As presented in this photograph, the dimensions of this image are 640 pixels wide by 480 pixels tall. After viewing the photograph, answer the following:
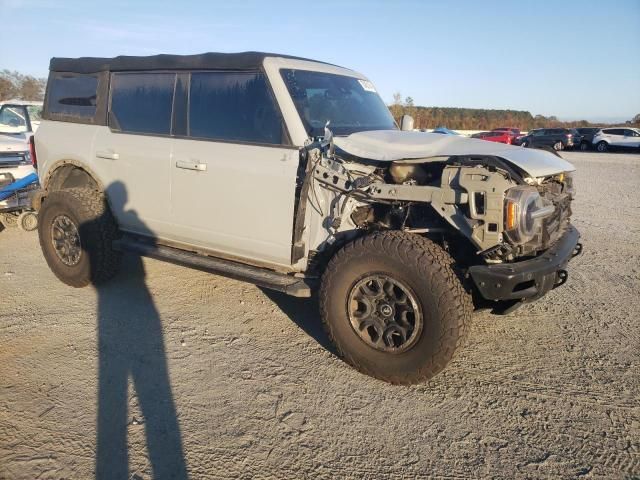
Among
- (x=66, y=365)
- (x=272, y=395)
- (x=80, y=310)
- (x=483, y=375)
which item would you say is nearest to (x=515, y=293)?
(x=483, y=375)

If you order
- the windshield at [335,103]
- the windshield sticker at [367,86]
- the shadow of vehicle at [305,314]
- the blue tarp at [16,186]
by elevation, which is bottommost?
the shadow of vehicle at [305,314]

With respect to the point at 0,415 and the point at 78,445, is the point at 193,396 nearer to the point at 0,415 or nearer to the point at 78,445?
the point at 78,445

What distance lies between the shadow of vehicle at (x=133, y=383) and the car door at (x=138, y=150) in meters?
0.12

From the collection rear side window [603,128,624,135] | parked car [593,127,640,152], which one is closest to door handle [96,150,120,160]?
parked car [593,127,640,152]

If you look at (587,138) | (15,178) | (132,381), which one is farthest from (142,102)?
(587,138)

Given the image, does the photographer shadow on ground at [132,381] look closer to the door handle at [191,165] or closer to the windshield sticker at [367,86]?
the door handle at [191,165]

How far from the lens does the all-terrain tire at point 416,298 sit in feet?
10.1

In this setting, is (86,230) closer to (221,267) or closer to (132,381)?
(221,267)

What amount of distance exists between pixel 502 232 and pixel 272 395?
1.80 m

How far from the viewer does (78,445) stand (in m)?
2.73

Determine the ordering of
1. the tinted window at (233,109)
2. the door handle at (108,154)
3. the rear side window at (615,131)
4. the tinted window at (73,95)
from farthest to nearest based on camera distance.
A: the rear side window at (615,131) → the tinted window at (73,95) → the door handle at (108,154) → the tinted window at (233,109)

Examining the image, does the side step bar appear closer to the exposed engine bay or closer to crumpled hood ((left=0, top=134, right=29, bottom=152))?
the exposed engine bay

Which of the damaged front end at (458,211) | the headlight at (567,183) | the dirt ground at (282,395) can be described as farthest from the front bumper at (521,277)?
the headlight at (567,183)

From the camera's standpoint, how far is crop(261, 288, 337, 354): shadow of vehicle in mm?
4094
